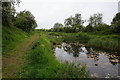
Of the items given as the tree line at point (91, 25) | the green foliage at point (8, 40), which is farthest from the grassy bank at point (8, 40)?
the tree line at point (91, 25)

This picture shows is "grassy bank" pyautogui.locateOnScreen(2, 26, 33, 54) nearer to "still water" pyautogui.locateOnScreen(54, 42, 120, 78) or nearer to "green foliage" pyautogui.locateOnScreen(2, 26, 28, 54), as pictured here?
"green foliage" pyautogui.locateOnScreen(2, 26, 28, 54)

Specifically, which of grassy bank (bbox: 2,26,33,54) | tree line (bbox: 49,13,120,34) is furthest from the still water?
tree line (bbox: 49,13,120,34)

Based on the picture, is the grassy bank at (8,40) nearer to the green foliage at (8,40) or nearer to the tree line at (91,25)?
the green foliage at (8,40)

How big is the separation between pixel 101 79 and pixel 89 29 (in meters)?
54.1

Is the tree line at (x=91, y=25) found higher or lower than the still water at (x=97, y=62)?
higher

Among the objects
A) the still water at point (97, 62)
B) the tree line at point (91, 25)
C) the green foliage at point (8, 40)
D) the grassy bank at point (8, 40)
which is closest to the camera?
the still water at point (97, 62)

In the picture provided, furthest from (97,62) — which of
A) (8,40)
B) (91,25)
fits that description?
(91,25)

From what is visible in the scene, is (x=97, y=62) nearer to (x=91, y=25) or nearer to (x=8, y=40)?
(x=8, y=40)

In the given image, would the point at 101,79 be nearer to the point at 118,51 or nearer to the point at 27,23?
the point at 118,51

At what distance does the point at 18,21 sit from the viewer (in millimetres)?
42000

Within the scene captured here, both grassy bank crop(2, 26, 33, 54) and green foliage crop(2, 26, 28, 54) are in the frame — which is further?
green foliage crop(2, 26, 28, 54)

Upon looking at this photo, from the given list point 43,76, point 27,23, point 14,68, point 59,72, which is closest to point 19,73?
point 14,68

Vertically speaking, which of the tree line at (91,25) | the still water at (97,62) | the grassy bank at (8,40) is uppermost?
→ the tree line at (91,25)

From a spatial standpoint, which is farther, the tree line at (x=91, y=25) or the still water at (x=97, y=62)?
the tree line at (x=91, y=25)
